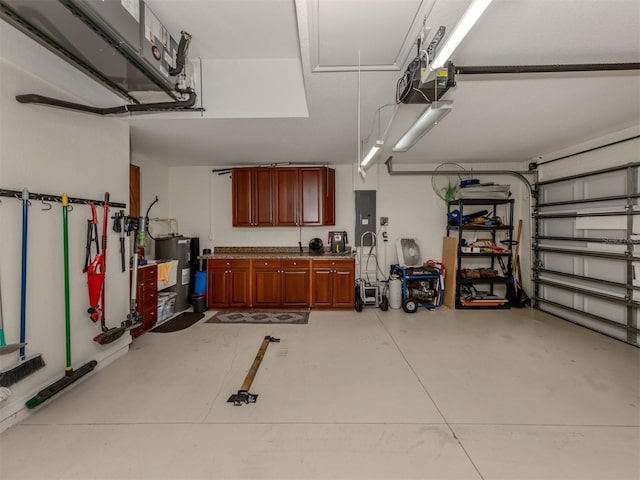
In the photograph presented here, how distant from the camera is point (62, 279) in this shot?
2.44 metres

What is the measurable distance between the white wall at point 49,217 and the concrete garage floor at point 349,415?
0.37 m

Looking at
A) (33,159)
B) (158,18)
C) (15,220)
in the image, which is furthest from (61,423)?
(158,18)

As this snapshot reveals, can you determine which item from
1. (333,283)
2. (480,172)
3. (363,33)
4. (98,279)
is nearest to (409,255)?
(333,283)

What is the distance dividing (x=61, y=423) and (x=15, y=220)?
5.10ft

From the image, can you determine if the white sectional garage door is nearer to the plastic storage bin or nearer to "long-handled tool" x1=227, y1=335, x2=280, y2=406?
"long-handled tool" x1=227, y1=335, x2=280, y2=406

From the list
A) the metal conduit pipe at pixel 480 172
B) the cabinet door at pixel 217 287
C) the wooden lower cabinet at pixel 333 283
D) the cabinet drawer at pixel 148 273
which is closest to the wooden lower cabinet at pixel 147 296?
the cabinet drawer at pixel 148 273

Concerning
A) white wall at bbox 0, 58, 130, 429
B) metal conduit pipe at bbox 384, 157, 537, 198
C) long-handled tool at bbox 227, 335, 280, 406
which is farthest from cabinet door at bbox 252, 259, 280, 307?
metal conduit pipe at bbox 384, 157, 537, 198

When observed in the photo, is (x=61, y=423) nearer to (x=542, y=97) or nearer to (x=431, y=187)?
(x=542, y=97)

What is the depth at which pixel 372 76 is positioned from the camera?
233 cm

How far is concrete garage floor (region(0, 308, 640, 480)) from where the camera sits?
1676 mm

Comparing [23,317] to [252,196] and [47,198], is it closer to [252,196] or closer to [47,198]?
[47,198]

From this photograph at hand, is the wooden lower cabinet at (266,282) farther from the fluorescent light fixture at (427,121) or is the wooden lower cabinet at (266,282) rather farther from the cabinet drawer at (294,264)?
A: the fluorescent light fixture at (427,121)

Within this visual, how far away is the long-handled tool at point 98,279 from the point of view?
8.46 ft

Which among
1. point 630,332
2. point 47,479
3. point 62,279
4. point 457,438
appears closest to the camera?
point 47,479
